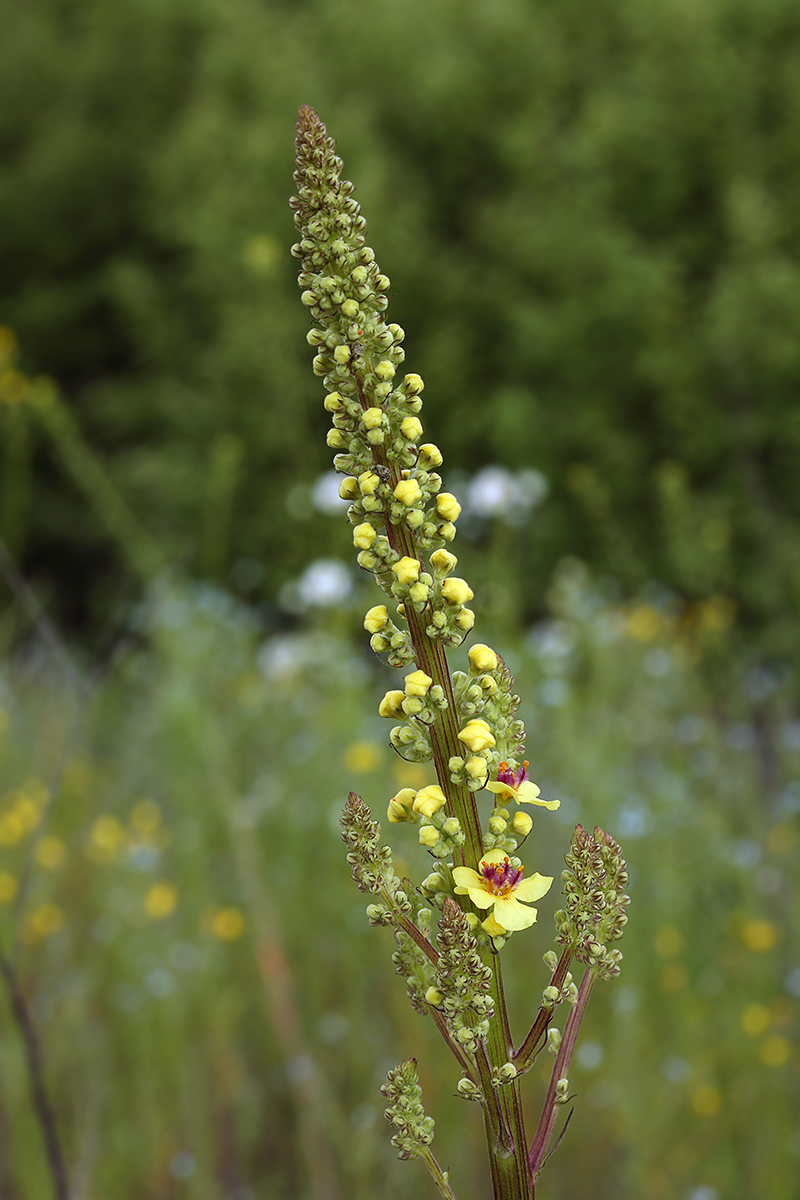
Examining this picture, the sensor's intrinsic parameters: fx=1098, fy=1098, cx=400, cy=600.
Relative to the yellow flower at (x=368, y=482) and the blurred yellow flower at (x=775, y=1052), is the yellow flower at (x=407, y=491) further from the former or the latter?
the blurred yellow flower at (x=775, y=1052)

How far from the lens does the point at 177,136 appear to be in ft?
59.7

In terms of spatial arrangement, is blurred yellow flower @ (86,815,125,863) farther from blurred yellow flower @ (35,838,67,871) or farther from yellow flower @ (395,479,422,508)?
yellow flower @ (395,479,422,508)

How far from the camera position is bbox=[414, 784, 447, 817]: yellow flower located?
30.3 inches

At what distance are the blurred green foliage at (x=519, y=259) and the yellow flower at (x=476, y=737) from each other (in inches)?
332

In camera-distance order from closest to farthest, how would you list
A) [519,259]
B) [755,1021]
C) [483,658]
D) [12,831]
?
[483,658]
[755,1021]
[12,831]
[519,259]

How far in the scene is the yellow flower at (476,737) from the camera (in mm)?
783

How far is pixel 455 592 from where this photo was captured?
0.80m

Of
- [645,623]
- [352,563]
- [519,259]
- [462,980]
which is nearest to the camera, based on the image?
[462,980]

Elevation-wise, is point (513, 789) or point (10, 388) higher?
point (10, 388)

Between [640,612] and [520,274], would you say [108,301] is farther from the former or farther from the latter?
[640,612]

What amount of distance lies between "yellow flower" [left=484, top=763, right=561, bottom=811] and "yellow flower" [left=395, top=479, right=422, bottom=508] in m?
0.17

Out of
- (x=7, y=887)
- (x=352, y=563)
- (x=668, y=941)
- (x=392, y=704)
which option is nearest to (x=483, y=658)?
(x=392, y=704)

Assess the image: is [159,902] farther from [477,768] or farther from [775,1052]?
[477,768]

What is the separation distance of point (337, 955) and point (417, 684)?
3445 mm
